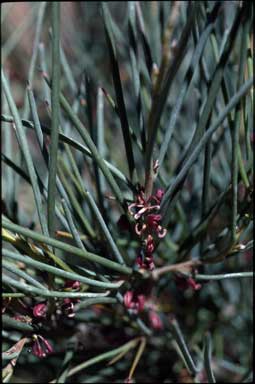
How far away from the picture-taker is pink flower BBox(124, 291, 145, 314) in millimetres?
302

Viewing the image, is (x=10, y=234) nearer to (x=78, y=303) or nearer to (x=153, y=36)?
(x=78, y=303)

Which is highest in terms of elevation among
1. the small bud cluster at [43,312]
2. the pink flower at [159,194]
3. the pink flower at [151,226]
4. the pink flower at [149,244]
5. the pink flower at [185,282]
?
the pink flower at [159,194]

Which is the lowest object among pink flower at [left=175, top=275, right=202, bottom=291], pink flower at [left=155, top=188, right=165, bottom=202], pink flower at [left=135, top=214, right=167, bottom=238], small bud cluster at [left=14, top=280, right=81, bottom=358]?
small bud cluster at [left=14, top=280, right=81, bottom=358]

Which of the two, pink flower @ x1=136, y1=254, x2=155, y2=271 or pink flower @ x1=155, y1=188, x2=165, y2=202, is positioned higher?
pink flower @ x1=155, y1=188, x2=165, y2=202

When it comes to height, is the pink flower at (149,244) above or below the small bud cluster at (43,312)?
above

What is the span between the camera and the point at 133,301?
0.31 metres

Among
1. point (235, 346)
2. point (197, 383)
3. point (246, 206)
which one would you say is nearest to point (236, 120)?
point (246, 206)

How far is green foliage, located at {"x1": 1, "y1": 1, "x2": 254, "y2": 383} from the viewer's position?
0.25 meters

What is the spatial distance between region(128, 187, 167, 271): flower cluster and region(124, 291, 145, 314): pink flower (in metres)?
0.02

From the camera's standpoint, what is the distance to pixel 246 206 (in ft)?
0.97

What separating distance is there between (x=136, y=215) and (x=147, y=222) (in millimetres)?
11

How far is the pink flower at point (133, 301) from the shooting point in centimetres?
30

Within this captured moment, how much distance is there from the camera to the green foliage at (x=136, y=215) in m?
0.25

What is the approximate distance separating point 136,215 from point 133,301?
65mm
